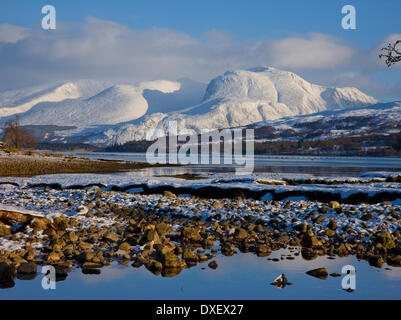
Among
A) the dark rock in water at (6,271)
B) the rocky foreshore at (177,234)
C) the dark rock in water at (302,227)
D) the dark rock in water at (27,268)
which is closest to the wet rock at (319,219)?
the rocky foreshore at (177,234)

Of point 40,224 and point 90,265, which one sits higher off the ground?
point 40,224

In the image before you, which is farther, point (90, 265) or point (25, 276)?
point (90, 265)

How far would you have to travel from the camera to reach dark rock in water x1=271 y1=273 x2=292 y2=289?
12.9 metres

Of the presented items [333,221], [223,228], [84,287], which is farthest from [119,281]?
[333,221]

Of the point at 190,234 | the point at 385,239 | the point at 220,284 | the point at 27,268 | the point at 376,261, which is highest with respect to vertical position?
the point at 385,239

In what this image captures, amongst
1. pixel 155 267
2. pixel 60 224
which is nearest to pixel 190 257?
pixel 155 267

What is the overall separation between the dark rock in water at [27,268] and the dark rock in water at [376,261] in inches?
458

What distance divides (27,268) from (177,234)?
719cm

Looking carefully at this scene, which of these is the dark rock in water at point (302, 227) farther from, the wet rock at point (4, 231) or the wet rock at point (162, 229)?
the wet rock at point (4, 231)

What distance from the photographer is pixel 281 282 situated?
13148mm

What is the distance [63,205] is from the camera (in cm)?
2538

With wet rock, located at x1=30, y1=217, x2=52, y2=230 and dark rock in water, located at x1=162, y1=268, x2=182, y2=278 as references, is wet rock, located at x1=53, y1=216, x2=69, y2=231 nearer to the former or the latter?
wet rock, located at x1=30, y1=217, x2=52, y2=230

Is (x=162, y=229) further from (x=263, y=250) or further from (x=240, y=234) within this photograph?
(x=263, y=250)
